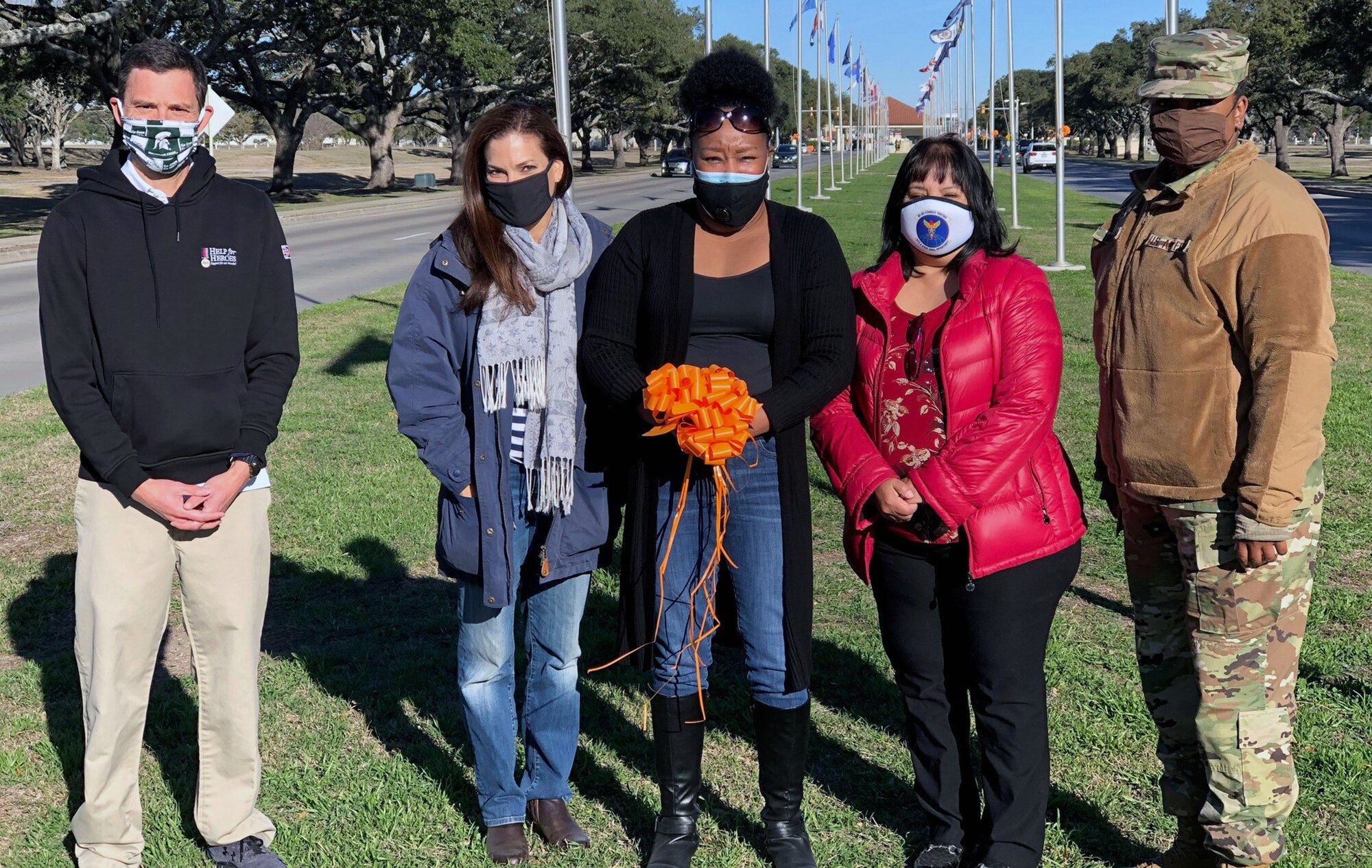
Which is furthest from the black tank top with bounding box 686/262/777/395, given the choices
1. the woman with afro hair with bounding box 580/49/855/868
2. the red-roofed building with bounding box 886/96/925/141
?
the red-roofed building with bounding box 886/96/925/141

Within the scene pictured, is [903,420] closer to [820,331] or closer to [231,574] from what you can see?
[820,331]

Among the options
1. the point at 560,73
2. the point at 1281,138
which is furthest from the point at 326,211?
the point at 1281,138

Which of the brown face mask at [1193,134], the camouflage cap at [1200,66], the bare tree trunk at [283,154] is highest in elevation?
the bare tree trunk at [283,154]

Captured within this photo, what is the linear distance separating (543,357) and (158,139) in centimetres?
112

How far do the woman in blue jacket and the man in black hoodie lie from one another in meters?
0.42

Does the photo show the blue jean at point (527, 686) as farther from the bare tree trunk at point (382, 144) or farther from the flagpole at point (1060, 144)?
the bare tree trunk at point (382, 144)

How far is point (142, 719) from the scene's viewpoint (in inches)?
133

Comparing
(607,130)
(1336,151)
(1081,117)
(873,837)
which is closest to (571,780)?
(873,837)

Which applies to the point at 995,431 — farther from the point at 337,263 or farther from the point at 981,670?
the point at 337,263

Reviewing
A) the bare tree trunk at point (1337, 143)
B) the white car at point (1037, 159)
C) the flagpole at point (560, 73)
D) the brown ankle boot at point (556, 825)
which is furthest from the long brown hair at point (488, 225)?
the white car at point (1037, 159)

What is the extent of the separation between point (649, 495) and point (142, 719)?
4.97 feet

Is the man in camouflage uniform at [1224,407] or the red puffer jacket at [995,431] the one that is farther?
the red puffer jacket at [995,431]

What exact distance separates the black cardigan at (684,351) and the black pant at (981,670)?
27 cm

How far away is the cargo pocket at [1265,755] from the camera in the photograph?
3102mm
